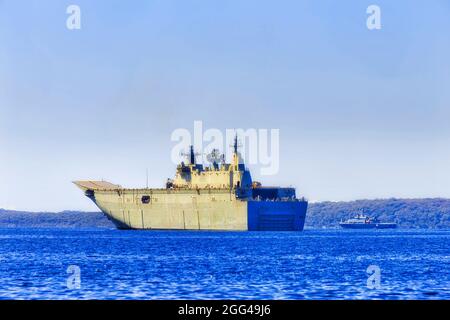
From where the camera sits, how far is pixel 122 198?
135125 mm

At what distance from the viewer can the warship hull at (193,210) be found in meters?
126

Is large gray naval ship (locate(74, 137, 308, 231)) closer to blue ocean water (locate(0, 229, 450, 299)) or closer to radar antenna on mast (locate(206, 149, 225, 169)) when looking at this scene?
radar antenna on mast (locate(206, 149, 225, 169))

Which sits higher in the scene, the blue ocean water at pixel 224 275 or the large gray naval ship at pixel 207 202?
the large gray naval ship at pixel 207 202

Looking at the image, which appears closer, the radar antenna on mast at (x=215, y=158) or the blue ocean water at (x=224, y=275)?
the blue ocean water at (x=224, y=275)

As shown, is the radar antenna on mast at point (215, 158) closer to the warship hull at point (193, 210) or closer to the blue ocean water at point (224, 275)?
the warship hull at point (193, 210)

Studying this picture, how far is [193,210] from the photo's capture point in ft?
424

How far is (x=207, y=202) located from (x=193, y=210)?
9.67 ft

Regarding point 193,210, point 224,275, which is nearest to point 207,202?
point 193,210

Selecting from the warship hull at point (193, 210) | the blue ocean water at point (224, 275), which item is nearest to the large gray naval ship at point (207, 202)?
the warship hull at point (193, 210)

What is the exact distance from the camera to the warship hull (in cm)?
12556

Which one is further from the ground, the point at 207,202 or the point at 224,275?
the point at 207,202

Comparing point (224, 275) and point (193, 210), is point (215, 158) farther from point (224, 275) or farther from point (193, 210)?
point (224, 275)
